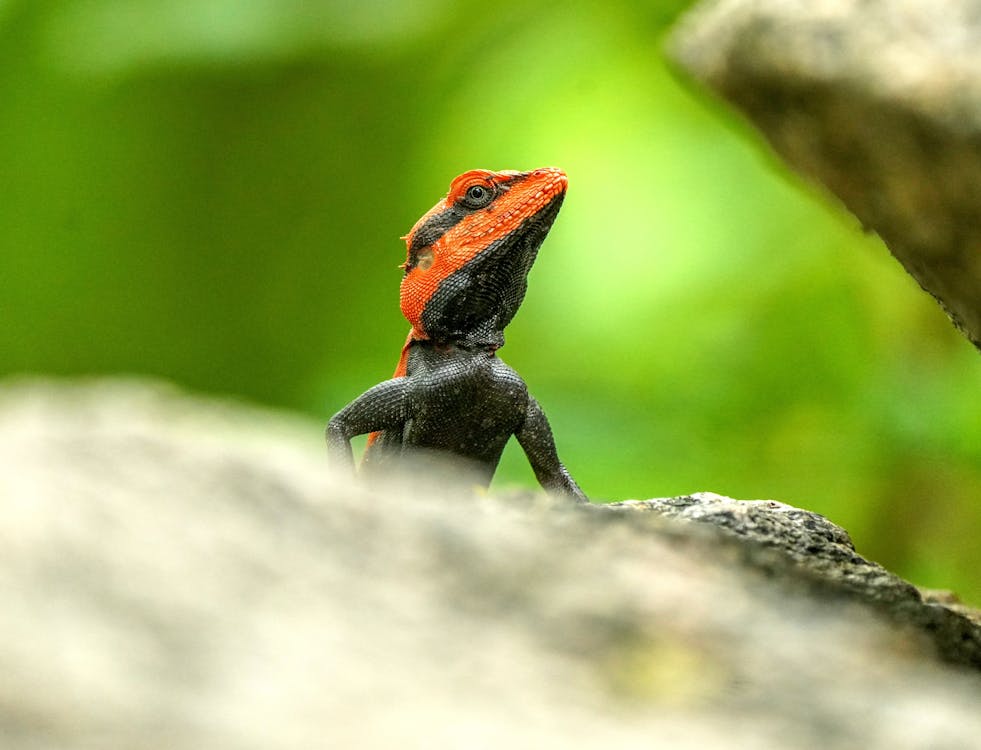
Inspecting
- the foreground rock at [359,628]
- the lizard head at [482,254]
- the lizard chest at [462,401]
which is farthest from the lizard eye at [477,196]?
the foreground rock at [359,628]

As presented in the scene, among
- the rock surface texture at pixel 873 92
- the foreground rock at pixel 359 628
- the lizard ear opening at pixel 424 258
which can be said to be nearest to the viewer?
the foreground rock at pixel 359 628

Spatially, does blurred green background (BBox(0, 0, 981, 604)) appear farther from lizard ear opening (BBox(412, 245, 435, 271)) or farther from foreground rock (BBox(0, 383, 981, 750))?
foreground rock (BBox(0, 383, 981, 750))

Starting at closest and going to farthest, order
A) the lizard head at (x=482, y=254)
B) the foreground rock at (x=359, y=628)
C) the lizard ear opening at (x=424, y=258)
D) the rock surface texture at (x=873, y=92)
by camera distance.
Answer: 1. the foreground rock at (x=359, y=628)
2. the rock surface texture at (x=873, y=92)
3. the lizard head at (x=482, y=254)
4. the lizard ear opening at (x=424, y=258)

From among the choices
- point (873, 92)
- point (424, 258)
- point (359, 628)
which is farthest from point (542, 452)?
point (359, 628)

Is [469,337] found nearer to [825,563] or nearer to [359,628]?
[825,563]

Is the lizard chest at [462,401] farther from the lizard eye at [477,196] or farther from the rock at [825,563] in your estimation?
the rock at [825,563]

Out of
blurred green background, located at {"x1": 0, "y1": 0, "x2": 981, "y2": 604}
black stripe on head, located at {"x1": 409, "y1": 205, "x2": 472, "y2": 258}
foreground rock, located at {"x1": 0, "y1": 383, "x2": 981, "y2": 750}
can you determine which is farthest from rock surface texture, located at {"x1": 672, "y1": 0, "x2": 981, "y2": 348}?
blurred green background, located at {"x1": 0, "y1": 0, "x2": 981, "y2": 604}

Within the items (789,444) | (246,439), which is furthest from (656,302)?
(246,439)
